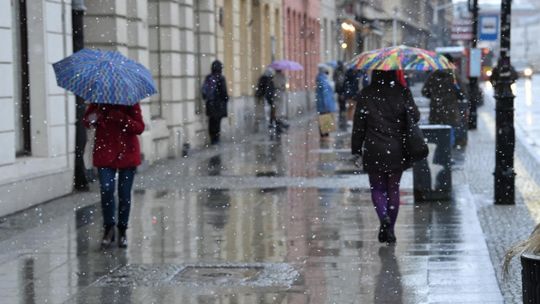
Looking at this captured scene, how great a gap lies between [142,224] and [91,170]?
454 cm

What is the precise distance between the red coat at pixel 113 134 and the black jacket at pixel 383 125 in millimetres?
2042

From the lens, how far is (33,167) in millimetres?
15070

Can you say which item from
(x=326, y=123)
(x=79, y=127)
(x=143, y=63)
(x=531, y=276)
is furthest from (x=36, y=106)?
(x=326, y=123)

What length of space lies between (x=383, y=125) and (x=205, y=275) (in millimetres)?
2507

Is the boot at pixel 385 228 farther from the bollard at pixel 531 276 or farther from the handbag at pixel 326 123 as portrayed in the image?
the handbag at pixel 326 123

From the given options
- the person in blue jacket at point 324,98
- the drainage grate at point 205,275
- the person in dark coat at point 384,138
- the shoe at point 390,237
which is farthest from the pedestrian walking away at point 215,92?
the drainage grate at point 205,275

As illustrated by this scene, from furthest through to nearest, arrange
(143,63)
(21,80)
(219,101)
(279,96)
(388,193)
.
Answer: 1. (279,96)
2. (219,101)
3. (143,63)
4. (21,80)
5. (388,193)

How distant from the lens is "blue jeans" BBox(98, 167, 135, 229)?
11312 mm

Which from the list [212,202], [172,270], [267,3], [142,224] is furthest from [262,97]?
[172,270]

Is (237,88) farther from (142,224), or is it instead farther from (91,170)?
(142,224)

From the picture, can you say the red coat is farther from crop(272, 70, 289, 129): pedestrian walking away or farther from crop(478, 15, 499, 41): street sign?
crop(478, 15, 499, 41): street sign

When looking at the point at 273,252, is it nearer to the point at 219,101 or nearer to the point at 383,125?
the point at 383,125

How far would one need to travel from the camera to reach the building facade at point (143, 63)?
14.8 meters

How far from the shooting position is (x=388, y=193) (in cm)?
1167
